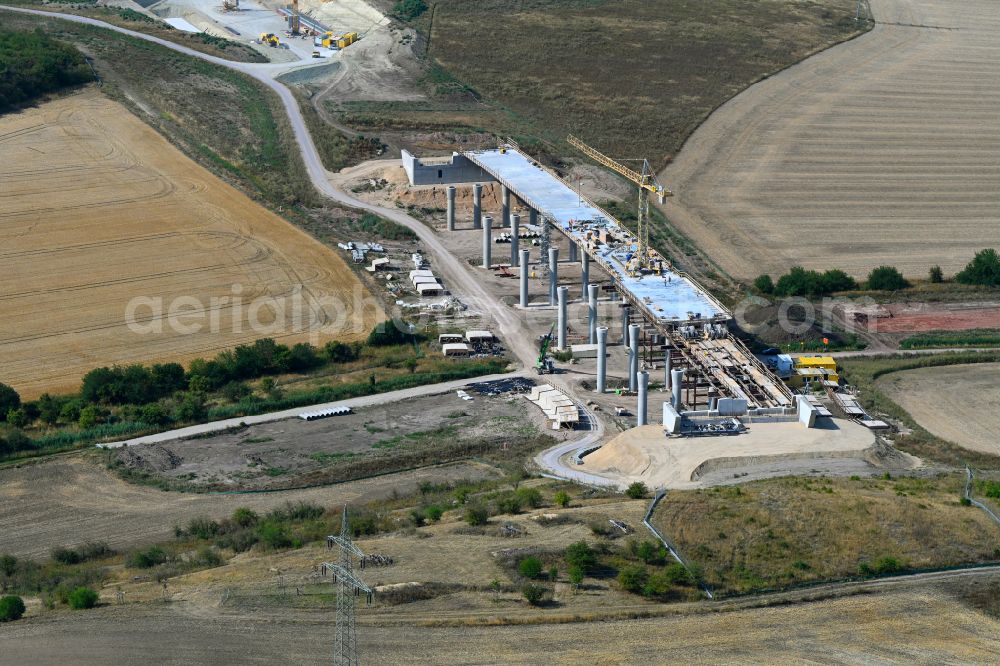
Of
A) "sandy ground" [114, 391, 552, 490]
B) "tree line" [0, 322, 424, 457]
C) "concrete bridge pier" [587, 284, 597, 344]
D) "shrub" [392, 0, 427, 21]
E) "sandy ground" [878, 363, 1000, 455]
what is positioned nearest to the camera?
"sandy ground" [114, 391, 552, 490]

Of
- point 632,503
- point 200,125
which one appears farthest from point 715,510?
point 200,125

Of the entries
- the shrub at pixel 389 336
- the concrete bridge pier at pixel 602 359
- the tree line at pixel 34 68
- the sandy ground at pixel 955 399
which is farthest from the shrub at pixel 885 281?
the tree line at pixel 34 68

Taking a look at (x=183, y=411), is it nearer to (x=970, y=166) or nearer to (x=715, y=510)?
(x=715, y=510)

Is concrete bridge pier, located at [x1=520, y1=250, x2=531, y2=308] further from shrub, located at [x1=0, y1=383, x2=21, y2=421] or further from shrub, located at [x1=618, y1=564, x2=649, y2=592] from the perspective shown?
shrub, located at [x1=618, y1=564, x2=649, y2=592]

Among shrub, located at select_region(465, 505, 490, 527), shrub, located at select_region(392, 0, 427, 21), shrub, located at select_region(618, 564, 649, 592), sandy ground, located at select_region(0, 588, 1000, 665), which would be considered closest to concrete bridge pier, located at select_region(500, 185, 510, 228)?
shrub, located at select_region(465, 505, 490, 527)

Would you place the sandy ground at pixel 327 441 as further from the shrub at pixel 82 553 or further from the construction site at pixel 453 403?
the shrub at pixel 82 553

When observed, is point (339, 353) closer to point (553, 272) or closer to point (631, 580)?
point (553, 272)
